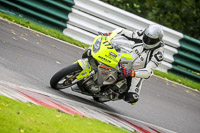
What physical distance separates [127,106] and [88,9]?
530 centimetres

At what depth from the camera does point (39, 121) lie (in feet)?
17.0

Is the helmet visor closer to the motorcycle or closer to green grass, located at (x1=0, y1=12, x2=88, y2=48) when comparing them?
the motorcycle

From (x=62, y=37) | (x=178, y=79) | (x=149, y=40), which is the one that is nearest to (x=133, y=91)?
(x=149, y=40)

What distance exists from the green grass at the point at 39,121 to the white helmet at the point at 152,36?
5.91ft

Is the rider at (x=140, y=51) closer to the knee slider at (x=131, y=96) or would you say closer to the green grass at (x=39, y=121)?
the knee slider at (x=131, y=96)

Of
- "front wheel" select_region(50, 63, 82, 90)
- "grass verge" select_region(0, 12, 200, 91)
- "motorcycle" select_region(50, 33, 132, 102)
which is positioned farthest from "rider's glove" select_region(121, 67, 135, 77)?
"grass verge" select_region(0, 12, 200, 91)

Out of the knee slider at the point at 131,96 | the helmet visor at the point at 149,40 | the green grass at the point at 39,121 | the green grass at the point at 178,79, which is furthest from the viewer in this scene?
the green grass at the point at 178,79

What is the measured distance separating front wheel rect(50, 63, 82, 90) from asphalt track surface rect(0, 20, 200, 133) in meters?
0.12

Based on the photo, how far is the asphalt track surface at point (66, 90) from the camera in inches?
319

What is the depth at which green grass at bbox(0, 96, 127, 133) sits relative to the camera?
15.5ft

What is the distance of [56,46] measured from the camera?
12000mm

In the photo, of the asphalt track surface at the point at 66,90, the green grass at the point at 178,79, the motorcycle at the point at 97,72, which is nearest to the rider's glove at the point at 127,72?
the motorcycle at the point at 97,72

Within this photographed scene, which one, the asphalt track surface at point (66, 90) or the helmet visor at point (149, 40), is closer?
the helmet visor at point (149, 40)

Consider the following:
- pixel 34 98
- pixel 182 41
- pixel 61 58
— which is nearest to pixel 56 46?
pixel 61 58
